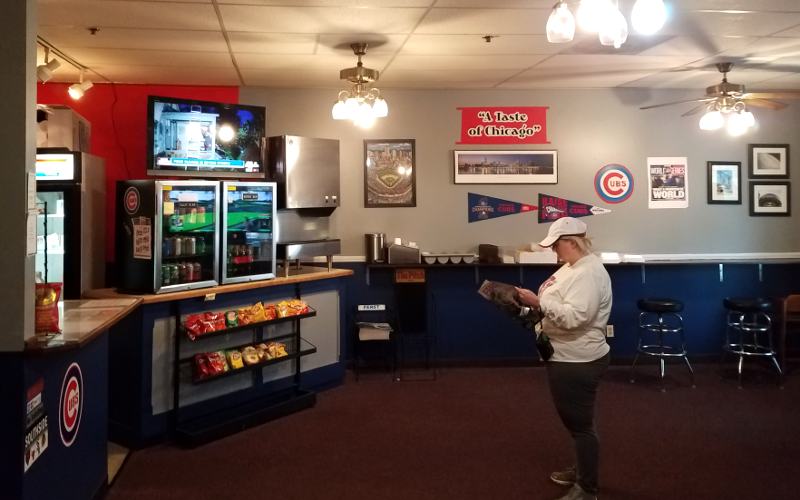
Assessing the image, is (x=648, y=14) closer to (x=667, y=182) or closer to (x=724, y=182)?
(x=667, y=182)

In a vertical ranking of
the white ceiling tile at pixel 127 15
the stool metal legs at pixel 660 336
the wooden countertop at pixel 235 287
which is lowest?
the stool metal legs at pixel 660 336

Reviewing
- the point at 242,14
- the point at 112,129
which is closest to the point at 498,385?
the point at 242,14

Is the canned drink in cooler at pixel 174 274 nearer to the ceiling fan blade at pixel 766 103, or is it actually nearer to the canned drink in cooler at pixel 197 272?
the canned drink in cooler at pixel 197 272

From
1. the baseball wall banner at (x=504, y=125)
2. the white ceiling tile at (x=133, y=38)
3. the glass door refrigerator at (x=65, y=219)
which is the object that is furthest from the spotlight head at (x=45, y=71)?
the baseball wall banner at (x=504, y=125)

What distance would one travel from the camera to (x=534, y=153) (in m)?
6.33

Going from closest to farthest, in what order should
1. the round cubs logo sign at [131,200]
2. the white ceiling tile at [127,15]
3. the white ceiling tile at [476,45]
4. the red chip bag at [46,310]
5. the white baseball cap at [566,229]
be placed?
the red chip bag at [46,310] → the white baseball cap at [566,229] → the white ceiling tile at [127,15] → the round cubs logo sign at [131,200] → the white ceiling tile at [476,45]

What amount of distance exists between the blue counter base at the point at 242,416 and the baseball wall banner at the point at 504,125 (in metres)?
3.14

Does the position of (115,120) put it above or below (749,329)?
above

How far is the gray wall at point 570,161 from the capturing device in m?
6.17

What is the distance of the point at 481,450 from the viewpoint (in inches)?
157

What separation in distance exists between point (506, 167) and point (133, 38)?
12.2 feet

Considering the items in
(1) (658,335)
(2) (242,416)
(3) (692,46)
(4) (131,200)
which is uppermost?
(3) (692,46)

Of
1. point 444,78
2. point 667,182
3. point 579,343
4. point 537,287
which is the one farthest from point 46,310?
point 667,182

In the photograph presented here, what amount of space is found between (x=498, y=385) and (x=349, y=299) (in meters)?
1.74
